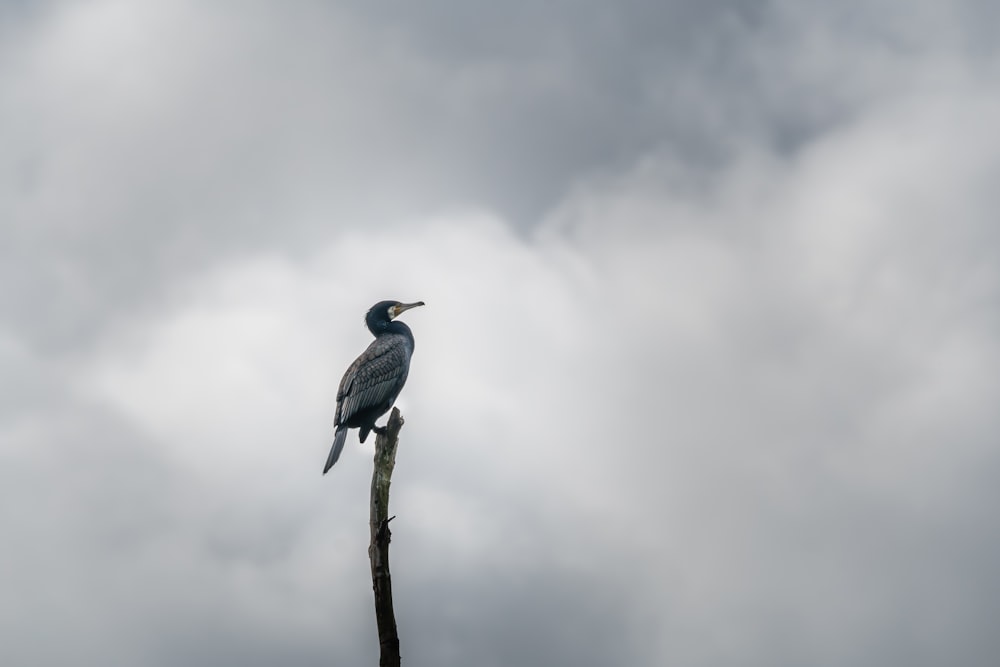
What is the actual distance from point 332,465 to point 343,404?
1.76 m

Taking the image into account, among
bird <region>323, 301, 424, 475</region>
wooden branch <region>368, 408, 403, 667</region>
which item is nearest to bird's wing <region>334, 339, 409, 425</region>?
bird <region>323, 301, 424, 475</region>

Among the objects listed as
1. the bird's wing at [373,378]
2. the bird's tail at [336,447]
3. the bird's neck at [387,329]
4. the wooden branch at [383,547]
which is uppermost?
the bird's neck at [387,329]

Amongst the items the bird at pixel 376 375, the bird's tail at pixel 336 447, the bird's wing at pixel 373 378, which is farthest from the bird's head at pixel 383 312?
the bird's tail at pixel 336 447

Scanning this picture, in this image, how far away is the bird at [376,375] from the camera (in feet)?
53.7

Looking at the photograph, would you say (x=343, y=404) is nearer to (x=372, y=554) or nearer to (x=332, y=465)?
(x=332, y=465)

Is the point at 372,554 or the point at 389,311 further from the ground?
the point at 389,311

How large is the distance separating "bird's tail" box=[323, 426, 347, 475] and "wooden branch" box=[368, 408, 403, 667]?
1953mm

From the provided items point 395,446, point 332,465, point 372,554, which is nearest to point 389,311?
point 332,465

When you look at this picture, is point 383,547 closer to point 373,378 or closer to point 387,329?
point 373,378

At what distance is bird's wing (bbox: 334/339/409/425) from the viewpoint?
1644 cm

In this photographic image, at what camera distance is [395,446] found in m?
13.2

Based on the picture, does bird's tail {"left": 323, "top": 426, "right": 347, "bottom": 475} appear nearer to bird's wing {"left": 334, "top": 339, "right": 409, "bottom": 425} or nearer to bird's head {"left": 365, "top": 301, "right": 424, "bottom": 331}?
bird's wing {"left": 334, "top": 339, "right": 409, "bottom": 425}

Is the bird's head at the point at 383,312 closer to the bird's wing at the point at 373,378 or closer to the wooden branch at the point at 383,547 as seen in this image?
the bird's wing at the point at 373,378

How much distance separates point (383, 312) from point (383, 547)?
7415mm
